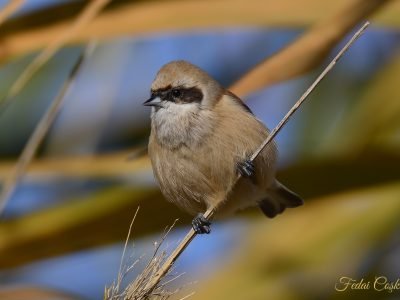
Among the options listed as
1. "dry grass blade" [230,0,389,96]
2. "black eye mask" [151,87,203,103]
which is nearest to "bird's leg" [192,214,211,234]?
"black eye mask" [151,87,203,103]

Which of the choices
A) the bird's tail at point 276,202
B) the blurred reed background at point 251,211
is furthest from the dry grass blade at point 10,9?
the bird's tail at point 276,202

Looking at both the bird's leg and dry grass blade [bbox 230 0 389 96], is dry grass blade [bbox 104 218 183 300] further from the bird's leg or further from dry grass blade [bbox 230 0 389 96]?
the bird's leg

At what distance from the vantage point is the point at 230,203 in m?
3.09

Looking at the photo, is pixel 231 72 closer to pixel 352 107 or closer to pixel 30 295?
pixel 352 107

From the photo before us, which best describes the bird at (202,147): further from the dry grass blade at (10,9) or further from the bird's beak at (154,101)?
the dry grass blade at (10,9)

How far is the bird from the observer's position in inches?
119

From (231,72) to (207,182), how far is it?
3.82 ft

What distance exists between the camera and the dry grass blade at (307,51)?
100 inches

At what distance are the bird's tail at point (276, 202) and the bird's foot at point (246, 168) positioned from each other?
16.2 inches

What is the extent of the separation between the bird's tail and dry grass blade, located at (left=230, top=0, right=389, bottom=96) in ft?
2.86

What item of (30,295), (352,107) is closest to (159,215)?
(30,295)

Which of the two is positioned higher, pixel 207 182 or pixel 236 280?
pixel 207 182

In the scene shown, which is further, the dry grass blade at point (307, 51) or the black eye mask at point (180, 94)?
the black eye mask at point (180, 94)

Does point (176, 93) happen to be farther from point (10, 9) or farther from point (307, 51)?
point (10, 9)
